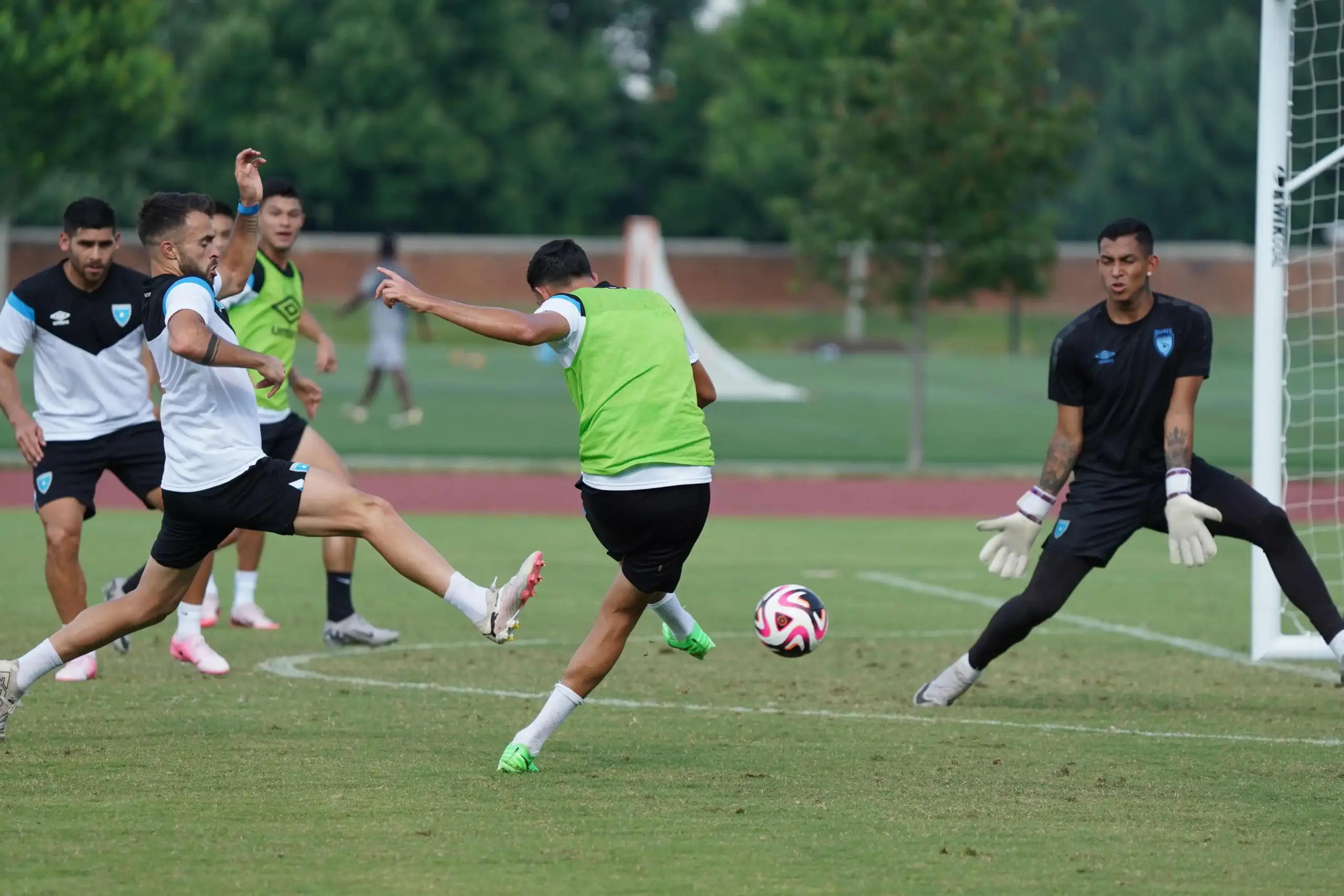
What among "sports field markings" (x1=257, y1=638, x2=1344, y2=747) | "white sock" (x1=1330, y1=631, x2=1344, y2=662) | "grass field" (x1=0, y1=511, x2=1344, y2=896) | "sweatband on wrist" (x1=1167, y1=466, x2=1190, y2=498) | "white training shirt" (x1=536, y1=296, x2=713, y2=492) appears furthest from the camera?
"white sock" (x1=1330, y1=631, x2=1344, y2=662)

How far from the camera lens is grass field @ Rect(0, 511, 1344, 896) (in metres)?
5.59

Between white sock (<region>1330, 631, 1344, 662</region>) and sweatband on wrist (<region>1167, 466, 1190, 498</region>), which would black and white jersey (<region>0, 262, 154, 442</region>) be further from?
white sock (<region>1330, 631, 1344, 662</region>)

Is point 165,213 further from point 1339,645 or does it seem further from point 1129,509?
point 1339,645

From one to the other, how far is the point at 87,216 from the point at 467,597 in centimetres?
334

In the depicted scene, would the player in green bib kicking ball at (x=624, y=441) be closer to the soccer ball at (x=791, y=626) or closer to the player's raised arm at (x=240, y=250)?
the soccer ball at (x=791, y=626)

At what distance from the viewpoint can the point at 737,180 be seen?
6016 centimetres

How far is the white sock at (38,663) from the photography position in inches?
296

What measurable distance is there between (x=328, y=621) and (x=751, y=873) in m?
5.60

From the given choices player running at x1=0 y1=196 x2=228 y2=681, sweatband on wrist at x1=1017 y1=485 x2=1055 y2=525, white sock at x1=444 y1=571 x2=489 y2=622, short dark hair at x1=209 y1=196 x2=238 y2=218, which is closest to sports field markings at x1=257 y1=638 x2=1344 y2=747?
player running at x1=0 y1=196 x2=228 y2=681

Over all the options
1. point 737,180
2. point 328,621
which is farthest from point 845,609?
point 737,180

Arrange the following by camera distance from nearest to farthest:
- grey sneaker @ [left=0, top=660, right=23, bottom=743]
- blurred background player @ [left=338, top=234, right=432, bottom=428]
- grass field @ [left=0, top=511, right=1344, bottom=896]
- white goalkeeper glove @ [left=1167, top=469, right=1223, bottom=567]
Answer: grass field @ [left=0, top=511, right=1344, bottom=896] < grey sneaker @ [left=0, top=660, right=23, bottom=743] < white goalkeeper glove @ [left=1167, top=469, right=1223, bottom=567] < blurred background player @ [left=338, top=234, right=432, bottom=428]

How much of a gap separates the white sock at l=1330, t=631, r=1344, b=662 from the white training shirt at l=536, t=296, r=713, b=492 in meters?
3.42

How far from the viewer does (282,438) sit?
10359 mm

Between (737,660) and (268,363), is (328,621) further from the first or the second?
(268,363)
